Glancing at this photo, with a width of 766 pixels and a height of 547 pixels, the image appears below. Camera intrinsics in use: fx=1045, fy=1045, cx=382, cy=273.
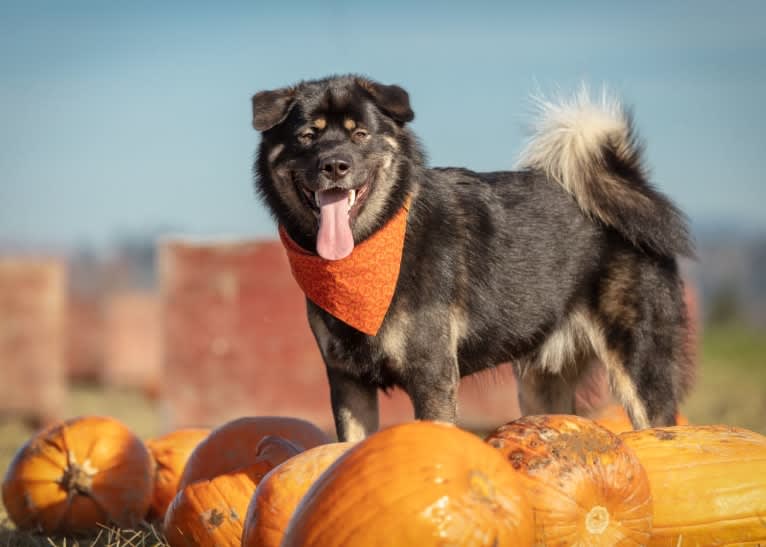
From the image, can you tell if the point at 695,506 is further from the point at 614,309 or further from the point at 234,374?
the point at 234,374

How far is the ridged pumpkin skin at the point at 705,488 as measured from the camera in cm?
363

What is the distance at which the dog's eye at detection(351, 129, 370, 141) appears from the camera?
16.1 ft

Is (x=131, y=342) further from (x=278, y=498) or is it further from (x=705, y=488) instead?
(x=705, y=488)

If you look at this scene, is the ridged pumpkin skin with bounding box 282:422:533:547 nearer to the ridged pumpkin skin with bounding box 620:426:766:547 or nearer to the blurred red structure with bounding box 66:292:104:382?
the ridged pumpkin skin with bounding box 620:426:766:547

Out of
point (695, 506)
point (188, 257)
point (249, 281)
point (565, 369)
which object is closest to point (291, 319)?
point (249, 281)

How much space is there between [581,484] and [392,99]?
228 cm

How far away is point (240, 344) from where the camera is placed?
9977mm

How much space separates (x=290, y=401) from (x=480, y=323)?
513 centimetres

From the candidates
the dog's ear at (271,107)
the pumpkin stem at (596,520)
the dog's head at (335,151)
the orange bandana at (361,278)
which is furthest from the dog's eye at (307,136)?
the pumpkin stem at (596,520)

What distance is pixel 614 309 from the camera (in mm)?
5578

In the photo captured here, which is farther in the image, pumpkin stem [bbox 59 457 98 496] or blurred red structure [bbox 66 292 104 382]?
blurred red structure [bbox 66 292 104 382]

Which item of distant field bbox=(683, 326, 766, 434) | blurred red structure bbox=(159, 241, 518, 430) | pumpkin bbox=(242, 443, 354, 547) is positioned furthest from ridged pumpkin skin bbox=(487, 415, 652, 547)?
blurred red structure bbox=(159, 241, 518, 430)

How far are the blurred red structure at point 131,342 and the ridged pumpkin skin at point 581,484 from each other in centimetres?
1421

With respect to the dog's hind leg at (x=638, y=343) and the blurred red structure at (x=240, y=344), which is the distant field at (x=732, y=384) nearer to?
the dog's hind leg at (x=638, y=343)
